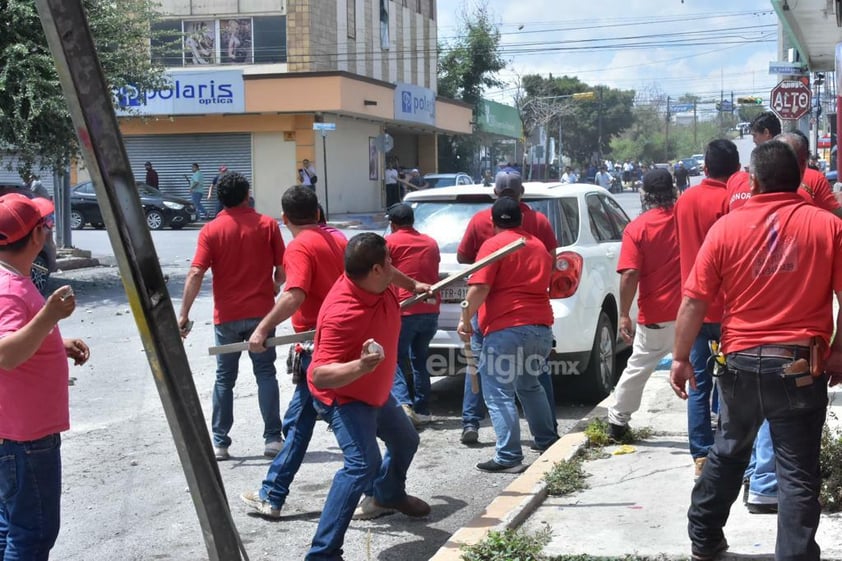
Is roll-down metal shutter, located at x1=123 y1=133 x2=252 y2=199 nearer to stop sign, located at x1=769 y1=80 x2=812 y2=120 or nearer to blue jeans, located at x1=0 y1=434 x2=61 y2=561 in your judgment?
stop sign, located at x1=769 y1=80 x2=812 y2=120

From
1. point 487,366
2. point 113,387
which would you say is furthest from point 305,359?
point 113,387

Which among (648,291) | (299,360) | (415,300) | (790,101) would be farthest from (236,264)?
(790,101)

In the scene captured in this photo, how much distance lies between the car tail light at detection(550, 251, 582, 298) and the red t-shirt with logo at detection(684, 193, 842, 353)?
154 inches

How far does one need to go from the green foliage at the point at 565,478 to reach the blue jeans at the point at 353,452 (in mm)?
927

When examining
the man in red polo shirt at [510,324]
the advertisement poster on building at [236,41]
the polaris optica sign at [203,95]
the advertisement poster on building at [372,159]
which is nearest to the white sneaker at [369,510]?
the man in red polo shirt at [510,324]

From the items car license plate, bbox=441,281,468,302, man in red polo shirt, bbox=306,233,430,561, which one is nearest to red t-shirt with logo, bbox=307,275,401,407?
man in red polo shirt, bbox=306,233,430,561

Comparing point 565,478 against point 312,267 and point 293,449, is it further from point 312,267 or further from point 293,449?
point 312,267

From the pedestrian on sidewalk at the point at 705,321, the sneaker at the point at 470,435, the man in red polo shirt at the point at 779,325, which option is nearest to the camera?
the man in red polo shirt at the point at 779,325

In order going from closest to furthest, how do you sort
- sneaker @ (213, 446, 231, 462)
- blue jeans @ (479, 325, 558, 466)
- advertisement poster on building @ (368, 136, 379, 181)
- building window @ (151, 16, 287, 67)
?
blue jeans @ (479, 325, 558, 466) < sneaker @ (213, 446, 231, 462) < building window @ (151, 16, 287, 67) < advertisement poster on building @ (368, 136, 379, 181)

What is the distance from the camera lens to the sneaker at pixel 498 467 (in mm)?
6918

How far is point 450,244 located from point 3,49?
34.6ft

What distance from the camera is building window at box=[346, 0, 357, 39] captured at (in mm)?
42594

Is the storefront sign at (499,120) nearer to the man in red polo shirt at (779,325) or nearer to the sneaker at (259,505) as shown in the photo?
the sneaker at (259,505)

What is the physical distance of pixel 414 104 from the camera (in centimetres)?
4475
